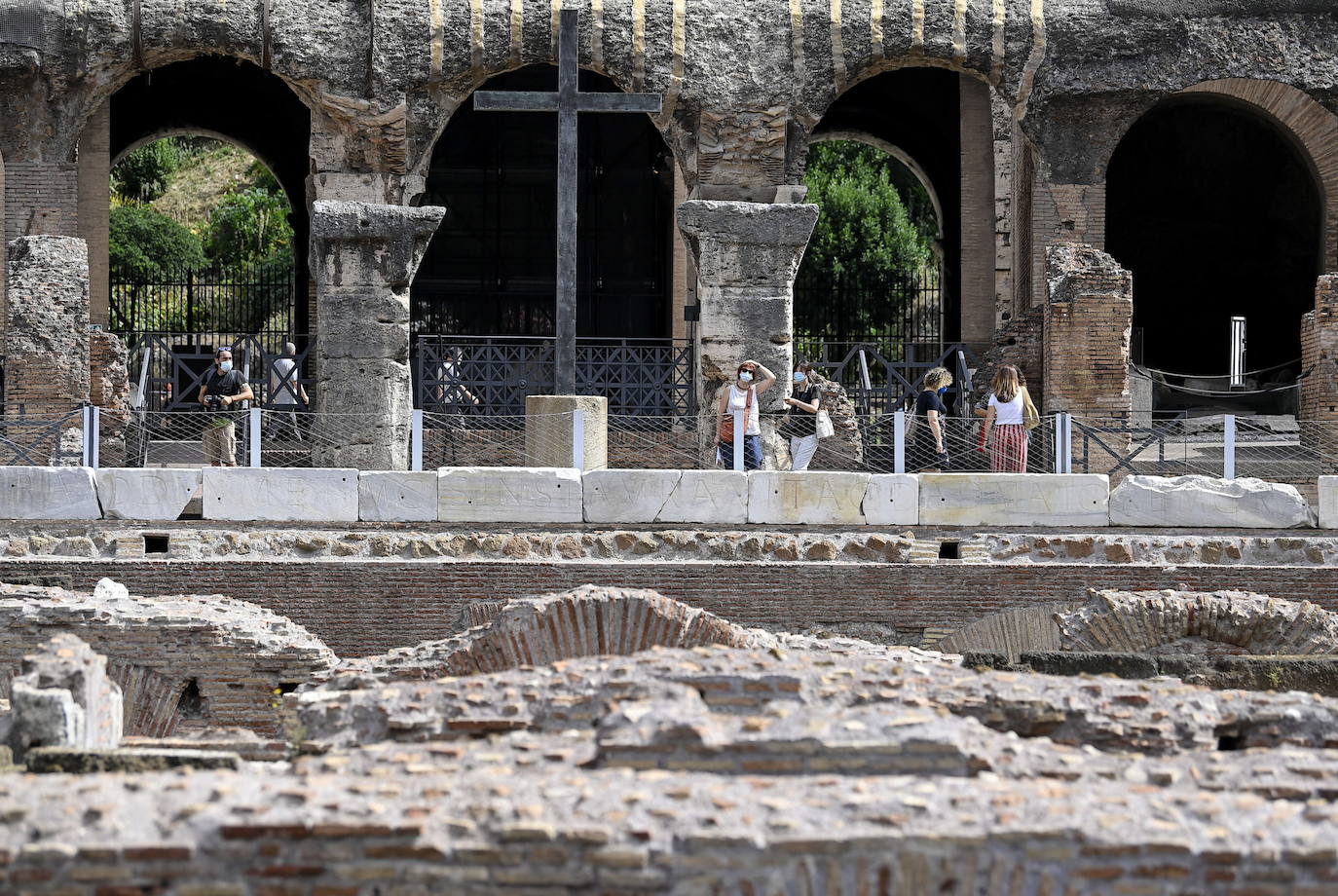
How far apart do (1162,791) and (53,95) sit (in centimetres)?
1158

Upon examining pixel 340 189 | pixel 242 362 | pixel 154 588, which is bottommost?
pixel 154 588

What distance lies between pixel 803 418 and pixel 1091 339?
2.69m

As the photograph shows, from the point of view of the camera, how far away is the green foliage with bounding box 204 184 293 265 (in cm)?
3212

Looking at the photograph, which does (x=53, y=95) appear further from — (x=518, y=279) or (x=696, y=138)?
(x=518, y=279)

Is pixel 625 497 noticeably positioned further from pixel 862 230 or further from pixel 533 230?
pixel 862 230

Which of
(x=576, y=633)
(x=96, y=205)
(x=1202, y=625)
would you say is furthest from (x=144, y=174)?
(x=1202, y=625)

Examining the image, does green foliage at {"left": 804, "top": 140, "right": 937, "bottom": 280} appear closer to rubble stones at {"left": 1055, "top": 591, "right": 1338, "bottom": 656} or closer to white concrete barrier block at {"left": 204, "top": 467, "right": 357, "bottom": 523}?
white concrete barrier block at {"left": 204, "top": 467, "right": 357, "bottom": 523}

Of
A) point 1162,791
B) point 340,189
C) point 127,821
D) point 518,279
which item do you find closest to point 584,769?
point 127,821

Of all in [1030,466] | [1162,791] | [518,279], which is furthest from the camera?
[518,279]

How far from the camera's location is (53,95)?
14133 millimetres

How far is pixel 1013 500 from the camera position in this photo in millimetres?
11031

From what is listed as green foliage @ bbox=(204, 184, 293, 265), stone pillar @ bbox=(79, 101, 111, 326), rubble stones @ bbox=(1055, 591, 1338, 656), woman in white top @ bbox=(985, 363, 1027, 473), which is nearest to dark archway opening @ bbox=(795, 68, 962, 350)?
stone pillar @ bbox=(79, 101, 111, 326)

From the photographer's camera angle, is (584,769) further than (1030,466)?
No

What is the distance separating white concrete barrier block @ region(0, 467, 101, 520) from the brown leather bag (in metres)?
3.85
